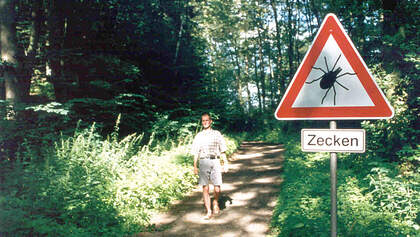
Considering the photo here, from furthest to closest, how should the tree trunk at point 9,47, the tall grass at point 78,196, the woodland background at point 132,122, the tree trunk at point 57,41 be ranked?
1. the tree trunk at point 57,41
2. the tree trunk at point 9,47
3. the woodland background at point 132,122
4. the tall grass at point 78,196

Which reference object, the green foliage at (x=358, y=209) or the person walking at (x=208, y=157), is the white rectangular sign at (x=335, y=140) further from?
the person walking at (x=208, y=157)

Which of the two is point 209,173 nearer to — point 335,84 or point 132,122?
point 335,84

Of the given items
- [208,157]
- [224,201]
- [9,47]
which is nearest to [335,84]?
[208,157]

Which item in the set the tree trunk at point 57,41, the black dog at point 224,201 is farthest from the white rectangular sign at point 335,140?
the tree trunk at point 57,41

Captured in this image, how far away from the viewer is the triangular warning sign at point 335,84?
7.97 feet

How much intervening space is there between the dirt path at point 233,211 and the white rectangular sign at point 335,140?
11.3ft

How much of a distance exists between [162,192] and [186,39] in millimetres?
10912

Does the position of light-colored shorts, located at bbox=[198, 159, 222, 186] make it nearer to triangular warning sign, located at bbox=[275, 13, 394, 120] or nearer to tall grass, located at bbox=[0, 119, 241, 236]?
tall grass, located at bbox=[0, 119, 241, 236]

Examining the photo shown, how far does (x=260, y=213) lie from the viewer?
21.4ft

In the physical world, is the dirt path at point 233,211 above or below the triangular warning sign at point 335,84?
below

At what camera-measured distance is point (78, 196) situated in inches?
217

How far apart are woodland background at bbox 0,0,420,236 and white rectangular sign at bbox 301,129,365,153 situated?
2389 millimetres

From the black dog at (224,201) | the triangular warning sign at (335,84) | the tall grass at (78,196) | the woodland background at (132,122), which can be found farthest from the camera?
the black dog at (224,201)

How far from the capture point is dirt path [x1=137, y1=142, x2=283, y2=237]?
566 cm
